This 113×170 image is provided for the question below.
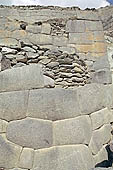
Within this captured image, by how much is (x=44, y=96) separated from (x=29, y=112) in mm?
A: 298

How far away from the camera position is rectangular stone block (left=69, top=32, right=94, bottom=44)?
4.96 m

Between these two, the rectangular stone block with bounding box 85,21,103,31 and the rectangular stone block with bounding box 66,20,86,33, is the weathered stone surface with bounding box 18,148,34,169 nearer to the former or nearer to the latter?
the rectangular stone block with bounding box 66,20,86,33

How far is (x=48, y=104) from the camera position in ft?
10.7

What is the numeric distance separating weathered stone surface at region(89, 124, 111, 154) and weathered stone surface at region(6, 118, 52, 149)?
664 mm

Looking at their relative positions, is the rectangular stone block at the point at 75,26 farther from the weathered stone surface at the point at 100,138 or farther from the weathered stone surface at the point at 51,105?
the weathered stone surface at the point at 100,138

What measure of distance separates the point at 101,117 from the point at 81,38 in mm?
2008

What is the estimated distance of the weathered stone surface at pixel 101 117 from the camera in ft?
11.7

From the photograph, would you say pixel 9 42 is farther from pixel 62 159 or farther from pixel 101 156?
pixel 101 156

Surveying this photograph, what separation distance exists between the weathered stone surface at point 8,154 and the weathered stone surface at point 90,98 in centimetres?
108

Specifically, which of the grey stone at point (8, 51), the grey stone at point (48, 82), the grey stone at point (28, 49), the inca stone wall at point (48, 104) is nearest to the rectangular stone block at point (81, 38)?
the inca stone wall at point (48, 104)

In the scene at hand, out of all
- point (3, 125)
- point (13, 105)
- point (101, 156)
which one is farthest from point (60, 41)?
point (101, 156)

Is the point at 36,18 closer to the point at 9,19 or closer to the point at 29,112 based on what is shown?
the point at 9,19

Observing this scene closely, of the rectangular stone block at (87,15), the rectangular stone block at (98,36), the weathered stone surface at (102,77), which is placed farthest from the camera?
the rectangular stone block at (87,15)

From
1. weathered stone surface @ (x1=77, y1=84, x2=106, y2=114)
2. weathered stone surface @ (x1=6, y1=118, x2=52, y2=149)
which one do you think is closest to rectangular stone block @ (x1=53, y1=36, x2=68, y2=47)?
weathered stone surface @ (x1=77, y1=84, x2=106, y2=114)
